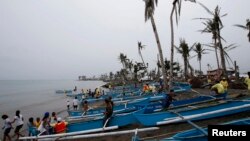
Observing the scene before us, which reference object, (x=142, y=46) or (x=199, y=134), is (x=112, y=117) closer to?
(x=199, y=134)

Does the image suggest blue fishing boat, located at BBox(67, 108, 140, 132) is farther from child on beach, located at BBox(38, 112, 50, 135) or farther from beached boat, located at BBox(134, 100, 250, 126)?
child on beach, located at BBox(38, 112, 50, 135)

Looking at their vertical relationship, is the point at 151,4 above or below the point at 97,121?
above

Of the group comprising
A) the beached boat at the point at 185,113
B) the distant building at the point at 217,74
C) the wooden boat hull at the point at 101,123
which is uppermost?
the distant building at the point at 217,74

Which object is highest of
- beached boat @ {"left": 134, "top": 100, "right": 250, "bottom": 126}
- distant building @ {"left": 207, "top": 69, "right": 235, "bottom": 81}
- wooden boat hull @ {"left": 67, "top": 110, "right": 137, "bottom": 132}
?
distant building @ {"left": 207, "top": 69, "right": 235, "bottom": 81}

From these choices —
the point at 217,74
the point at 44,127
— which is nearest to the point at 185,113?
the point at 44,127

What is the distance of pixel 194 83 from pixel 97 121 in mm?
25235

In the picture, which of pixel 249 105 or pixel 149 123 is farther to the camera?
pixel 149 123

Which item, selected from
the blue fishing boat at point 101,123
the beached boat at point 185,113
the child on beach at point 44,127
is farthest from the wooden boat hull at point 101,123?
the child on beach at point 44,127

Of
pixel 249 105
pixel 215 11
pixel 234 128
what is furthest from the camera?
pixel 215 11

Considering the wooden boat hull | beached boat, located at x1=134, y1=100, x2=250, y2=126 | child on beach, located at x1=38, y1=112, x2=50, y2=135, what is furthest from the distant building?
child on beach, located at x1=38, y1=112, x2=50, y2=135

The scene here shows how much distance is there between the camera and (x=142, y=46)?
169 ft

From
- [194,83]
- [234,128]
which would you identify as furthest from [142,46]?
[234,128]

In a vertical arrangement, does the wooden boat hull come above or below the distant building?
below

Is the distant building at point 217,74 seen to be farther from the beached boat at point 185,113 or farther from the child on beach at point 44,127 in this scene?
the child on beach at point 44,127
